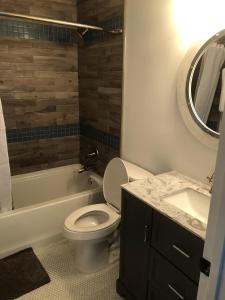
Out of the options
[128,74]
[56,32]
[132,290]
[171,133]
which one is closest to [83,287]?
[132,290]

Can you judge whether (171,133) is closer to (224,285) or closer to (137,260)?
(137,260)

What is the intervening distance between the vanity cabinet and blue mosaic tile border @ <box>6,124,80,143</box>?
1.57m

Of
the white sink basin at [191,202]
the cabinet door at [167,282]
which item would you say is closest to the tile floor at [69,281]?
the cabinet door at [167,282]

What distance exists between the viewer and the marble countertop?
119 cm

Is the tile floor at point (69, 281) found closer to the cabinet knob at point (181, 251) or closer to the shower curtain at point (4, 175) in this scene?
the shower curtain at point (4, 175)

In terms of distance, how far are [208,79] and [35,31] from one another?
6.05 ft

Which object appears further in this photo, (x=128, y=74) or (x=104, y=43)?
(x=104, y=43)

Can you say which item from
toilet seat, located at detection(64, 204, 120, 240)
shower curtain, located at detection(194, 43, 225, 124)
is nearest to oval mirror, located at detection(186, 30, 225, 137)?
shower curtain, located at detection(194, 43, 225, 124)

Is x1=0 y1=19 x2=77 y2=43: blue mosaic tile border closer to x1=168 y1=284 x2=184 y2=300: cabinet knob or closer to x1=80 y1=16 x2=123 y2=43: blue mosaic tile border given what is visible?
x1=80 y1=16 x2=123 y2=43: blue mosaic tile border

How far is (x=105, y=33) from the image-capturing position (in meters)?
2.32

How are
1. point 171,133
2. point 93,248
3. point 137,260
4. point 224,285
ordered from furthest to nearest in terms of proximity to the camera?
point 93,248 < point 171,133 < point 137,260 < point 224,285

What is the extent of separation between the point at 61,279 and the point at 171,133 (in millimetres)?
1410

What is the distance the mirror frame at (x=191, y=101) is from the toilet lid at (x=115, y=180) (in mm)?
651

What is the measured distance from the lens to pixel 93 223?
214 cm
